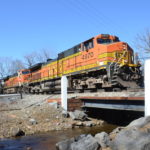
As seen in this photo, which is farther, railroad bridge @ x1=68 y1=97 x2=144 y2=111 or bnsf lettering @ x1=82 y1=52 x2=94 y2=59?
bnsf lettering @ x1=82 y1=52 x2=94 y2=59

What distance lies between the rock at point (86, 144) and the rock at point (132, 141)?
0.57 meters

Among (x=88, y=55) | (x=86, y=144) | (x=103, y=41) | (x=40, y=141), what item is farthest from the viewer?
(x=88, y=55)

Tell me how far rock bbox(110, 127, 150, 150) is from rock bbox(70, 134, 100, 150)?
0.57 meters

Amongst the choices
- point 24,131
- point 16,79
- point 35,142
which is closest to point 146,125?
point 35,142

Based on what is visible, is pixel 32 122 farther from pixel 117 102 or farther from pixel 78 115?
pixel 117 102

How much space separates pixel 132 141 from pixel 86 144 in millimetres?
1445

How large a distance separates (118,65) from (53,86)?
8692 millimetres

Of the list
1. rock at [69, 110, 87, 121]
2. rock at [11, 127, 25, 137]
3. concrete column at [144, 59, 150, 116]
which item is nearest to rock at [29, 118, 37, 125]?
rock at [11, 127, 25, 137]

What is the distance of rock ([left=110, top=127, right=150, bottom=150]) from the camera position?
490 centimetres

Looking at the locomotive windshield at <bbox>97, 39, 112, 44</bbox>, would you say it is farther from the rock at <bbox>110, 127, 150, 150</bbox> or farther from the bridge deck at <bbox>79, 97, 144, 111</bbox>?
the rock at <bbox>110, 127, 150, 150</bbox>

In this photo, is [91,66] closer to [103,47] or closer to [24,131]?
[103,47]

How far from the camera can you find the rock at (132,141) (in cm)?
490

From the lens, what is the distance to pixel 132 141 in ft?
16.9

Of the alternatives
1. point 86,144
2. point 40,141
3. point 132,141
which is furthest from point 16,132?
point 132,141
